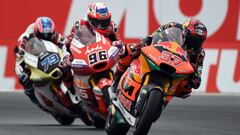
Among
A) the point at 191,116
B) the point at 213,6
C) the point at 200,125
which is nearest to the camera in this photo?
the point at 200,125

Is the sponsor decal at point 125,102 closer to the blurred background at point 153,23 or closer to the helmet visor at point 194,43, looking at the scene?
the helmet visor at point 194,43

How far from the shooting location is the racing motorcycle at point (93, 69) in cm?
1407

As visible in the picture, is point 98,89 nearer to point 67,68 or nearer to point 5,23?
point 67,68

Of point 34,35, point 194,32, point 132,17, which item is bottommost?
point 132,17

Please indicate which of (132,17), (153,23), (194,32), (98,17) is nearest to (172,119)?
(98,17)

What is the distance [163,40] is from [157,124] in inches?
183

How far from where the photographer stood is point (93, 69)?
14078 millimetres

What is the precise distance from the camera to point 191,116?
1716 cm

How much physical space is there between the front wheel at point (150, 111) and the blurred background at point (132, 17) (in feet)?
40.8

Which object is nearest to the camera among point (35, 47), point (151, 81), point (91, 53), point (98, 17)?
point (151, 81)

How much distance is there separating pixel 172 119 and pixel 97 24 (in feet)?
8.68

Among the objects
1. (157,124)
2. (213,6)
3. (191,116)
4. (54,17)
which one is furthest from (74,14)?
(157,124)

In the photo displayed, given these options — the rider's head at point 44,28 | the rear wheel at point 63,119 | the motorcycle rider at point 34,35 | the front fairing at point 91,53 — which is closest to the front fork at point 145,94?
the front fairing at point 91,53

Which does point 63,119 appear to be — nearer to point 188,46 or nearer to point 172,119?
point 172,119
